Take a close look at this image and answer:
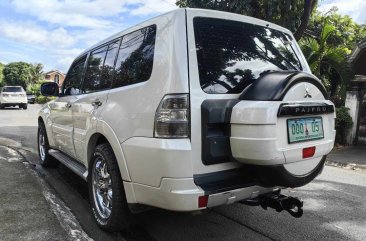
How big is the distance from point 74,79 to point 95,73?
1.00 meters

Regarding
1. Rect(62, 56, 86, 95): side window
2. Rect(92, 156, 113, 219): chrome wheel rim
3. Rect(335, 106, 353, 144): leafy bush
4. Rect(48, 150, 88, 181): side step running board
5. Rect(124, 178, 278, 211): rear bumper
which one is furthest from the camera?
Rect(335, 106, 353, 144): leafy bush

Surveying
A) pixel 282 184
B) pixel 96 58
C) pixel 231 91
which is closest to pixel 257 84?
pixel 231 91

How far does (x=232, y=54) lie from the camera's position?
310cm

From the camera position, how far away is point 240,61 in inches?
123

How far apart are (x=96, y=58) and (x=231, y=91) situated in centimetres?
202

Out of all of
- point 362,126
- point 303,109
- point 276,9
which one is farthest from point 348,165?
point 276,9

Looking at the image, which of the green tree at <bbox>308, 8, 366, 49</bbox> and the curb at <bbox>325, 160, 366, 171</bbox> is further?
the green tree at <bbox>308, 8, 366, 49</bbox>

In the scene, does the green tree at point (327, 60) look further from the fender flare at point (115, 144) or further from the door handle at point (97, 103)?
the fender flare at point (115, 144)

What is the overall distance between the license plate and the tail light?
2.63 ft

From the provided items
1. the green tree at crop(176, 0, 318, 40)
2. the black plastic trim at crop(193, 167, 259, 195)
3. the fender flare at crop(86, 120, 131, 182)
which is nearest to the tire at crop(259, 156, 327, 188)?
the black plastic trim at crop(193, 167, 259, 195)

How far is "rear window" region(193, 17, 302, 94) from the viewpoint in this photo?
9.57ft

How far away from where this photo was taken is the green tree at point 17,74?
214 ft

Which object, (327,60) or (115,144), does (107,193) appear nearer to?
(115,144)

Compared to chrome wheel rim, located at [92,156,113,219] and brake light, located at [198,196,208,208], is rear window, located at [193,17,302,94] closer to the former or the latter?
brake light, located at [198,196,208,208]
